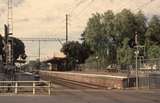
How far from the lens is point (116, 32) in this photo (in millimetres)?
118438

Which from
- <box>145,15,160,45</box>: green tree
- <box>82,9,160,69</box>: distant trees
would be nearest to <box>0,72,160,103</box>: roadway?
<box>82,9,160,69</box>: distant trees

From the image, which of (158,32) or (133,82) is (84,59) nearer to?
(158,32)

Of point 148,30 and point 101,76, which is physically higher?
point 148,30

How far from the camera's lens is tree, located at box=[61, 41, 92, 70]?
14125 cm

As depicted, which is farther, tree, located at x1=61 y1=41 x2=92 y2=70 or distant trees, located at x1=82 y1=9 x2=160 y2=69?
tree, located at x1=61 y1=41 x2=92 y2=70

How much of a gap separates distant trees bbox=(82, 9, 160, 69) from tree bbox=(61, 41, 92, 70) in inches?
646

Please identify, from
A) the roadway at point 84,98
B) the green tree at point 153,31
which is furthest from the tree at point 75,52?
the roadway at point 84,98

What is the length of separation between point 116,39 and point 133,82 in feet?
187

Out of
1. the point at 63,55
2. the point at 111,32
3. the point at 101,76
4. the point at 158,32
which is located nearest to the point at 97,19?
the point at 111,32

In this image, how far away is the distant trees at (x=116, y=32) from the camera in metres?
118

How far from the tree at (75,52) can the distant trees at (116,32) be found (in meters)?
16.4

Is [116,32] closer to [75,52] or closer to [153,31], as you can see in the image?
[153,31]

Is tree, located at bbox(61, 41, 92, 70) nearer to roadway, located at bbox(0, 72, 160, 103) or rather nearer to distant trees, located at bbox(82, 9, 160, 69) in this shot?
distant trees, located at bbox(82, 9, 160, 69)

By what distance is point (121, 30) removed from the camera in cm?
11856
